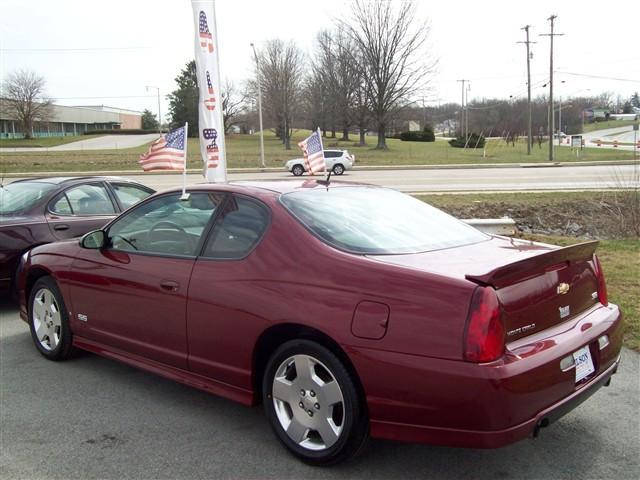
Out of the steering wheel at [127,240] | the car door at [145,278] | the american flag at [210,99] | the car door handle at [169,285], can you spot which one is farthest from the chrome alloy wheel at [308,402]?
the american flag at [210,99]

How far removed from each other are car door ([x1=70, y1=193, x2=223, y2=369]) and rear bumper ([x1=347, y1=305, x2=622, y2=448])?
1480mm

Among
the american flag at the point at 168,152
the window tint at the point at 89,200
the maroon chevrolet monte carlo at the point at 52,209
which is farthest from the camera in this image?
the window tint at the point at 89,200

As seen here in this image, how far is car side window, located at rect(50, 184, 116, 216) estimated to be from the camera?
23.4ft

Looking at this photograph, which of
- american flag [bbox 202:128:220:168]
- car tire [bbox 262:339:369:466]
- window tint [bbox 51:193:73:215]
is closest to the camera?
car tire [bbox 262:339:369:466]

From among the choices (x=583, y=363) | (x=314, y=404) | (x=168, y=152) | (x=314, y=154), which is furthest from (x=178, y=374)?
(x=314, y=154)

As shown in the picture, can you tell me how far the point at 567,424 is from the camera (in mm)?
3752

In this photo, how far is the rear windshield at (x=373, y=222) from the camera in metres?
3.42

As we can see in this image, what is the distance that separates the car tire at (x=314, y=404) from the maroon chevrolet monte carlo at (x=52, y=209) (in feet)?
14.2

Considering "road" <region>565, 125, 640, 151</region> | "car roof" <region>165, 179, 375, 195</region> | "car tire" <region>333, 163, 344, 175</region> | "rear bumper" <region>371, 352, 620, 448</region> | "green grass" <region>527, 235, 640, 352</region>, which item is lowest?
"green grass" <region>527, 235, 640, 352</region>

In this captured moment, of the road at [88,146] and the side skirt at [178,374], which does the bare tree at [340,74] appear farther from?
the side skirt at [178,374]

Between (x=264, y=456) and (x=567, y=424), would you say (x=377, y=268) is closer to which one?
(x=264, y=456)

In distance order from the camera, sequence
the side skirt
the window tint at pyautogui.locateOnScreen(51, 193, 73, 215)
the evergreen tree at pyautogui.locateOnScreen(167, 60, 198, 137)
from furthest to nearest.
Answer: the evergreen tree at pyautogui.locateOnScreen(167, 60, 198, 137) < the window tint at pyautogui.locateOnScreen(51, 193, 73, 215) < the side skirt

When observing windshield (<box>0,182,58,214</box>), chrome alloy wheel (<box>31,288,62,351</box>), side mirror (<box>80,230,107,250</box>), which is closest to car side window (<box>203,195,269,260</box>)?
side mirror (<box>80,230,107,250</box>)

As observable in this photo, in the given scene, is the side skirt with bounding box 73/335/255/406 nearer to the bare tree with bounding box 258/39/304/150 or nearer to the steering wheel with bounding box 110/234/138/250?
the steering wheel with bounding box 110/234/138/250
